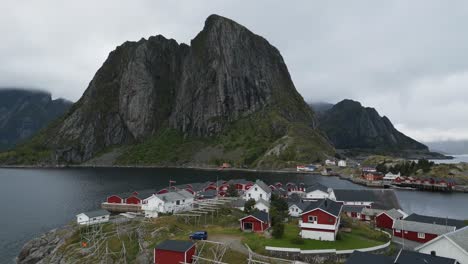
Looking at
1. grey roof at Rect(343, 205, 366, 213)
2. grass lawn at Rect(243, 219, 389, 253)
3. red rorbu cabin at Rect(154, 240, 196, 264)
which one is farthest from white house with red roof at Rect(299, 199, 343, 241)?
grey roof at Rect(343, 205, 366, 213)

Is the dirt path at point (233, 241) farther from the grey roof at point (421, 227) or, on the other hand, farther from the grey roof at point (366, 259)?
the grey roof at point (421, 227)

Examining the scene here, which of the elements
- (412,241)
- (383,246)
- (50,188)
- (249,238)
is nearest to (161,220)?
(249,238)

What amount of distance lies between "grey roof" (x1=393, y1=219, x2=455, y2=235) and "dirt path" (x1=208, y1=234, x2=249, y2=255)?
2533cm

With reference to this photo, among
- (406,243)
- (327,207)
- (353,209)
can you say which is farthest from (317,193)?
(327,207)

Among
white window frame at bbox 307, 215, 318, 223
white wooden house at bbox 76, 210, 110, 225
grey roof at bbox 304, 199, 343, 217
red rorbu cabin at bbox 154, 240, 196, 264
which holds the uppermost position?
grey roof at bbox 304, 199, 343, 217

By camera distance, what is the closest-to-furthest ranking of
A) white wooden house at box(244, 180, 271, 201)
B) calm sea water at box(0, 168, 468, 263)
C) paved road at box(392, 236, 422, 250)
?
paved road at box(392, 236, 422, 250) < calm sea water at box(0, 168, 468, 263) < white wooden house at box(244, 180, 271, 201)

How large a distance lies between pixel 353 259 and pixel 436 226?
2619 cm

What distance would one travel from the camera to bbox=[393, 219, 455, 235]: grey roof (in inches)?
1916

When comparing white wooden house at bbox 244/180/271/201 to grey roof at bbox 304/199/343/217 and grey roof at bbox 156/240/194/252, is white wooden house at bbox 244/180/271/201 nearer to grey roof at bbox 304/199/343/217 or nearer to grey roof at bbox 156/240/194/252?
grey roof at bbox 304/199/343/217

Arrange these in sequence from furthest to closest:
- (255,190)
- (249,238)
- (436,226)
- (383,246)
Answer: (255,190), (436,226), (249,238), (383,246)

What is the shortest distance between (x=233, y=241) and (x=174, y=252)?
8212 mm

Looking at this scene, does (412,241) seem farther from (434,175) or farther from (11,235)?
(434,175)

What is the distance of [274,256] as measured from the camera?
37.5m

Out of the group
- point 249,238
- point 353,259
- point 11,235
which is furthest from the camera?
point 11,235
